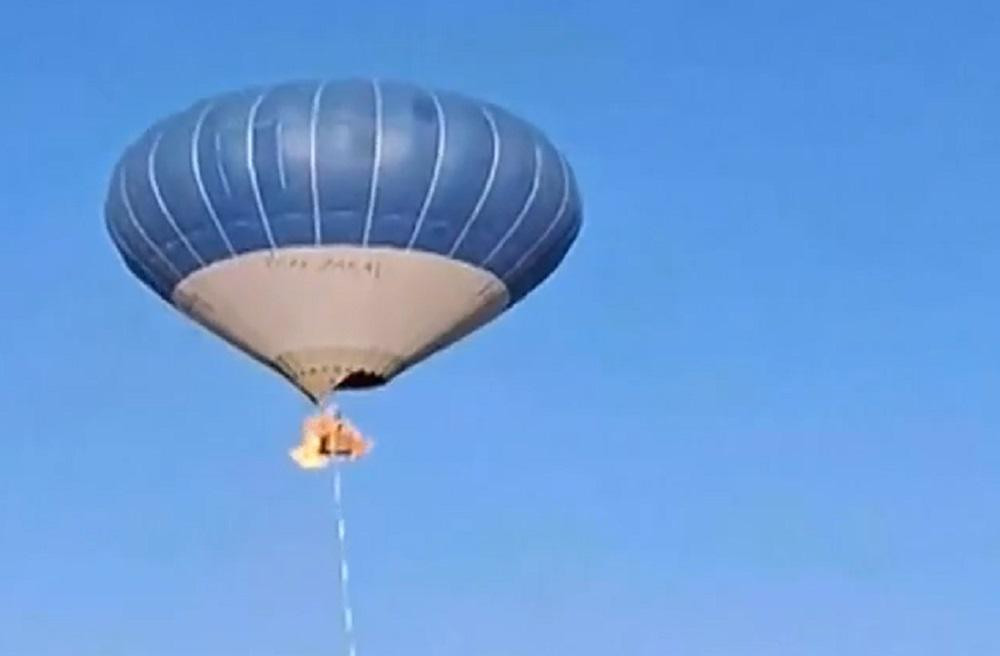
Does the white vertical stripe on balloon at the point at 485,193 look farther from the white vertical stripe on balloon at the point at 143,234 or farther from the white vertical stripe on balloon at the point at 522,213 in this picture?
the white vertical stripe on balloon at the point at 143,234

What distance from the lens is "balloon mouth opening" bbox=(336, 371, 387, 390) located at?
1913 inches

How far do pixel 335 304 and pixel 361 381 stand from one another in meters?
1.01

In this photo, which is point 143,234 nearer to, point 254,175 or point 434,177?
point 254,175

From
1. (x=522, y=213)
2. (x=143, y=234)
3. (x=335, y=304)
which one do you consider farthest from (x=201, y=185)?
(x=522, y=213)

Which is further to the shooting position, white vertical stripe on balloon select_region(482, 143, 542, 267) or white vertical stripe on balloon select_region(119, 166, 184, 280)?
white vertical stripe on balloon select_region(119, 166, 184, 280)

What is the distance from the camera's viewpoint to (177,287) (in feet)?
160

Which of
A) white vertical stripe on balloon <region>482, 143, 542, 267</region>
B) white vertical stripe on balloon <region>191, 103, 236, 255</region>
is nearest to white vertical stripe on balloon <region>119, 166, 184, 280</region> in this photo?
white vertical stripe on balloon <region>191, 103, 236, 255</region>

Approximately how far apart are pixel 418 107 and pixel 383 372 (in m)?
3.05

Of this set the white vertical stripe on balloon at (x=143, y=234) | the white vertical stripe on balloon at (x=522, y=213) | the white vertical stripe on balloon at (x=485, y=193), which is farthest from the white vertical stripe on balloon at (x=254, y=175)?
the white vertical stripe on balloon at (x=522, y=213)

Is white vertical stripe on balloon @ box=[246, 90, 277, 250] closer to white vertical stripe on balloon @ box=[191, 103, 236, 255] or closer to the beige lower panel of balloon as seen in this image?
the beige lower panel of balloon

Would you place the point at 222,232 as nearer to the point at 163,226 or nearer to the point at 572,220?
the point at 163,226

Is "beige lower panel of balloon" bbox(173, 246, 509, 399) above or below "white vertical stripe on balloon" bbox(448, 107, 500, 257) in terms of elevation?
below

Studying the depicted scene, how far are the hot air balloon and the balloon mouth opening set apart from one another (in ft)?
0.07

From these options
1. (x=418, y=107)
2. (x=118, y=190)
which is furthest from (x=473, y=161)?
(x=118, y=190)
